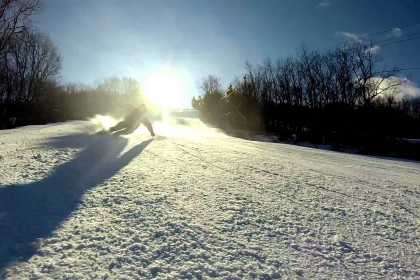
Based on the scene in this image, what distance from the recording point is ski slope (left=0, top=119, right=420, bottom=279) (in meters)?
3.56

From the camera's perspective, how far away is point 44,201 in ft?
16.8

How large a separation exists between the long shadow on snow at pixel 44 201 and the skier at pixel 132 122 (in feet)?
24.3

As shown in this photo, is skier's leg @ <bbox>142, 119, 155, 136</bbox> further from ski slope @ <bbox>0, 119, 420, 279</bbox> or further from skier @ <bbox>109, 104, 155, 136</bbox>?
ski slope @ <bbox>0, 119, 420, 279</bbox>

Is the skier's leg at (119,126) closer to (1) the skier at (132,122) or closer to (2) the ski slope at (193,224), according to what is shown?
(1) the skier at (132,122)

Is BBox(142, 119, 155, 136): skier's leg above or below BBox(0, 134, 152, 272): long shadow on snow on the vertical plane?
above

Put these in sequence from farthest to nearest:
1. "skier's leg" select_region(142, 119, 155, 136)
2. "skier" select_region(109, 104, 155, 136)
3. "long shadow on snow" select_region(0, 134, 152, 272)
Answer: "skier" select_region(109, 104, 155, 136)
"skier's leg" select_region(142, 119, 155, 136)
"long shadow on snow" select_region(0, 134, 152, 272)

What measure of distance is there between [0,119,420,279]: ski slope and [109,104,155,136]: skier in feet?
26.3

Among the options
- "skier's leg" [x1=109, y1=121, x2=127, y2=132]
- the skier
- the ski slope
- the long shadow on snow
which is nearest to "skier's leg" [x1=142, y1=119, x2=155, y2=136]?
the skier

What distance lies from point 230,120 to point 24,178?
56.0 meters

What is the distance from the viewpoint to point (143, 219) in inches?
182

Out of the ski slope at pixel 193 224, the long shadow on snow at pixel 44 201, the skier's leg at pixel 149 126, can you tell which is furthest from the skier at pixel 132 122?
the ski slope at pixel 193 224

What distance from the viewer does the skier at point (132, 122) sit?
1615cm

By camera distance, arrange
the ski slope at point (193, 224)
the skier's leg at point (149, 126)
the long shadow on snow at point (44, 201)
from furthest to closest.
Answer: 1. the skier's leg at point (149, 126)
2. the long shadow on snow at point (44, 201)
3. the ski slope at point (193, 224)

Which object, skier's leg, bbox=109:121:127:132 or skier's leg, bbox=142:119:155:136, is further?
skier's leg, bbox=109:121:127:132
